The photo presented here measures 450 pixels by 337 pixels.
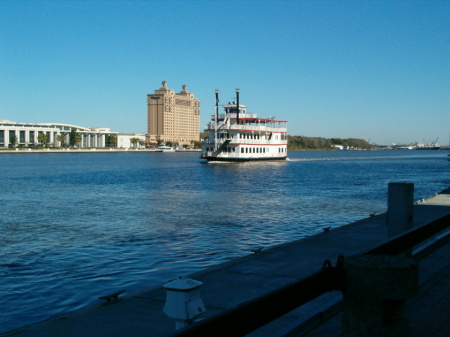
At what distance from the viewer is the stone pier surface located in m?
6.17

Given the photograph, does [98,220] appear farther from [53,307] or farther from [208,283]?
[208,283]

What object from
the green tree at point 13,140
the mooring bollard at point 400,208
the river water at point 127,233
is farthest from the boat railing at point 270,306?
the green tree at point 13,140

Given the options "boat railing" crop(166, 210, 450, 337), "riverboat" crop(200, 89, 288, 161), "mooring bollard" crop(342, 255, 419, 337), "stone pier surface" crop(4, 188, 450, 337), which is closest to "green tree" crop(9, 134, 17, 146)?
"riverboat" crop(200, 89, 288, 161)

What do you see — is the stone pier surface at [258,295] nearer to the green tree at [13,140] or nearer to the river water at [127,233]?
the river water at [127,233]

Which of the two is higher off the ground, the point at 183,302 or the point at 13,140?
the point at 13,140

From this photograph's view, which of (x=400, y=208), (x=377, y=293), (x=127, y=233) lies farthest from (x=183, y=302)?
(x=127, y=233)

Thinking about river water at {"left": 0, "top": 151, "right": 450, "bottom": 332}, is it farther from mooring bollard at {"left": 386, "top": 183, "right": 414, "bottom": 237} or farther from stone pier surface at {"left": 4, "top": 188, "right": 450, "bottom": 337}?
mooring bollard at {"left": 386, "top": 183, "right": 414, "bottom": 237}

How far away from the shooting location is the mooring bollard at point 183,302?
5281 mm

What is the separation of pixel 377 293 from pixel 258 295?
18.5ft

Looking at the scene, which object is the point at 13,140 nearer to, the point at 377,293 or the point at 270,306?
the point at 270,306

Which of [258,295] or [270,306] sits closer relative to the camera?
[270,306]

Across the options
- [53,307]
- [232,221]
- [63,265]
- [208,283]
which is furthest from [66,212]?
[208,283]

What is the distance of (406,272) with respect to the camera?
2953mm

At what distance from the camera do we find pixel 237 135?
80812mm
